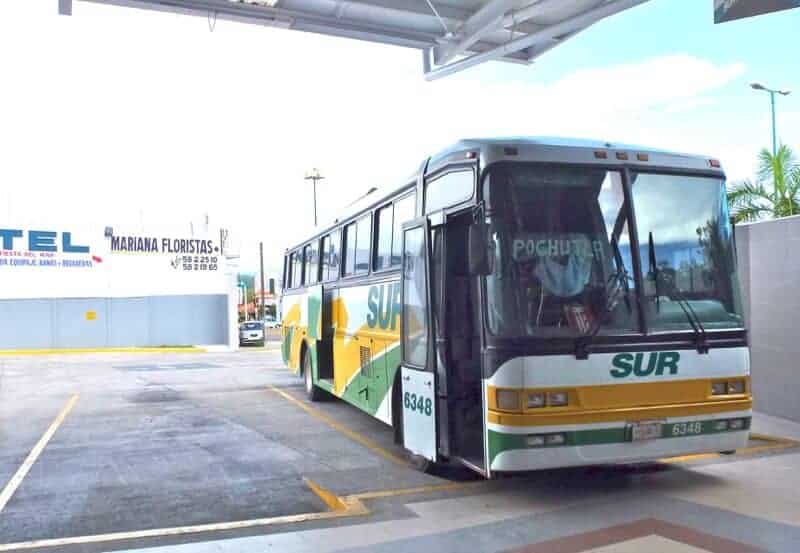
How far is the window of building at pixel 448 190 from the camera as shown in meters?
6.64

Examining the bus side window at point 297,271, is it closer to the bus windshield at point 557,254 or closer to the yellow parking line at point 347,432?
the yellow parking line at point 347,432

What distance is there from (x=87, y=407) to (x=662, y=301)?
11.0 meters

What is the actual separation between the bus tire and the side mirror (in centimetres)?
787

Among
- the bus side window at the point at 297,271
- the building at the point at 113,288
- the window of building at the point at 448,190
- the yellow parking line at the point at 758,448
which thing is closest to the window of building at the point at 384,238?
the window of building at the point at 448,190

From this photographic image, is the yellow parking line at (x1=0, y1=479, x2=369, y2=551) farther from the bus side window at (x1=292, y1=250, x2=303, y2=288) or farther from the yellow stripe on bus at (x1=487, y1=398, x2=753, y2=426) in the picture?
the bus side window at (x1=292, y1=250, x2=303, y2=288)

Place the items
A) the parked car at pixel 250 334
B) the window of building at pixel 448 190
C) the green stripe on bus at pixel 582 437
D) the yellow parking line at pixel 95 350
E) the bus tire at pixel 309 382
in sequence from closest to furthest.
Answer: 1. the green stripe on bus at pixel 582 437
2. the window of building at pixel 448 190
3. the bus tire at pixel 309 382
4. the yellow parking line at pixel 95 350
5. the parked car at pixel 250 334

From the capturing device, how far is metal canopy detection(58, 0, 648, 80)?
8625mm

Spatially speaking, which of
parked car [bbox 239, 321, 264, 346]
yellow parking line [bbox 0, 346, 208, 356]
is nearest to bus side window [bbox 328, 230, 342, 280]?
yellow parking line [bbox 0, 346, 208, 356]

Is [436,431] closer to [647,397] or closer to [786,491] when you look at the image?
[647,397]

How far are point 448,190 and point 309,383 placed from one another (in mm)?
7582

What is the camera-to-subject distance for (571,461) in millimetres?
6047

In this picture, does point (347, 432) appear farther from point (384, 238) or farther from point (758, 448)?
point (758, 448)

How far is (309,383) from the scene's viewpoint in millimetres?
13797

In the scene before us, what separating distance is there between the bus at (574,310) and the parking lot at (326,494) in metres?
0.50
